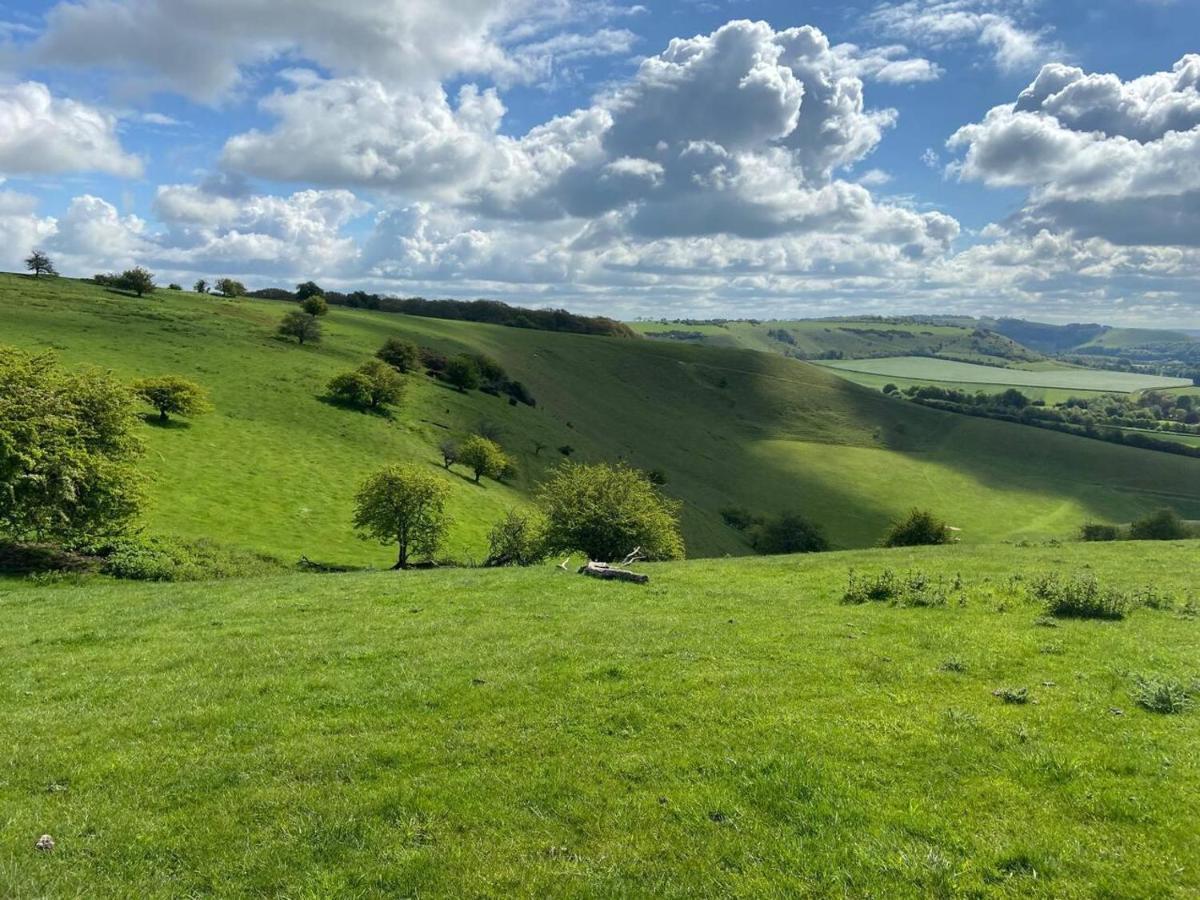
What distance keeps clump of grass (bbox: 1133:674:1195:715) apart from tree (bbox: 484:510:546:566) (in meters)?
33.6

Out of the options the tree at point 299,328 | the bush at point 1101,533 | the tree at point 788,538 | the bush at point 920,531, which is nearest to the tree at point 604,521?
the bush at point 920,531

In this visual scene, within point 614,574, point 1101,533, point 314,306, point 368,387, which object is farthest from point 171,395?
point 1101,533

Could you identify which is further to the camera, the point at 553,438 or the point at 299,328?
the point at 299,328

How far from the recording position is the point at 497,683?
47.6ft

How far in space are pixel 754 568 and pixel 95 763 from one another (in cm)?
2580

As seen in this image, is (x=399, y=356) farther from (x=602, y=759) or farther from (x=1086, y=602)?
(x=602, y=759)

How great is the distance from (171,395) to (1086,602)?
67689 millimetres

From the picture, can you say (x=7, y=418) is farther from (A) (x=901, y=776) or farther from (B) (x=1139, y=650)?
(B) (x=1139, y=650)

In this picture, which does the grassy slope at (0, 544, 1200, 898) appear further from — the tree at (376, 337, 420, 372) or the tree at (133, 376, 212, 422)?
the tree at (376, 337, 420, 372)

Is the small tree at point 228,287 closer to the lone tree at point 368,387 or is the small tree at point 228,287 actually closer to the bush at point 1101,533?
the lone tree at point 368,387

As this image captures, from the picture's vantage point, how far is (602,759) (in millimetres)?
11250

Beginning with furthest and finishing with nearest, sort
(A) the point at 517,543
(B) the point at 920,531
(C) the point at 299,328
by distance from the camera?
(C) the point at 299,328, (B) the point at 920,531, (A) the point at 517,543

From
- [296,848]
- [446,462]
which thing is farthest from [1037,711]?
[446,462]

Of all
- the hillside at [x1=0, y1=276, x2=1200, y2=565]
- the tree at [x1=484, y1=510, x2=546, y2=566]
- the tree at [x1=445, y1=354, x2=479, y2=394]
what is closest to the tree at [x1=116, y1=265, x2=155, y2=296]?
the hillside at [x1=0, y1=276, x2=1200, y2=565]
